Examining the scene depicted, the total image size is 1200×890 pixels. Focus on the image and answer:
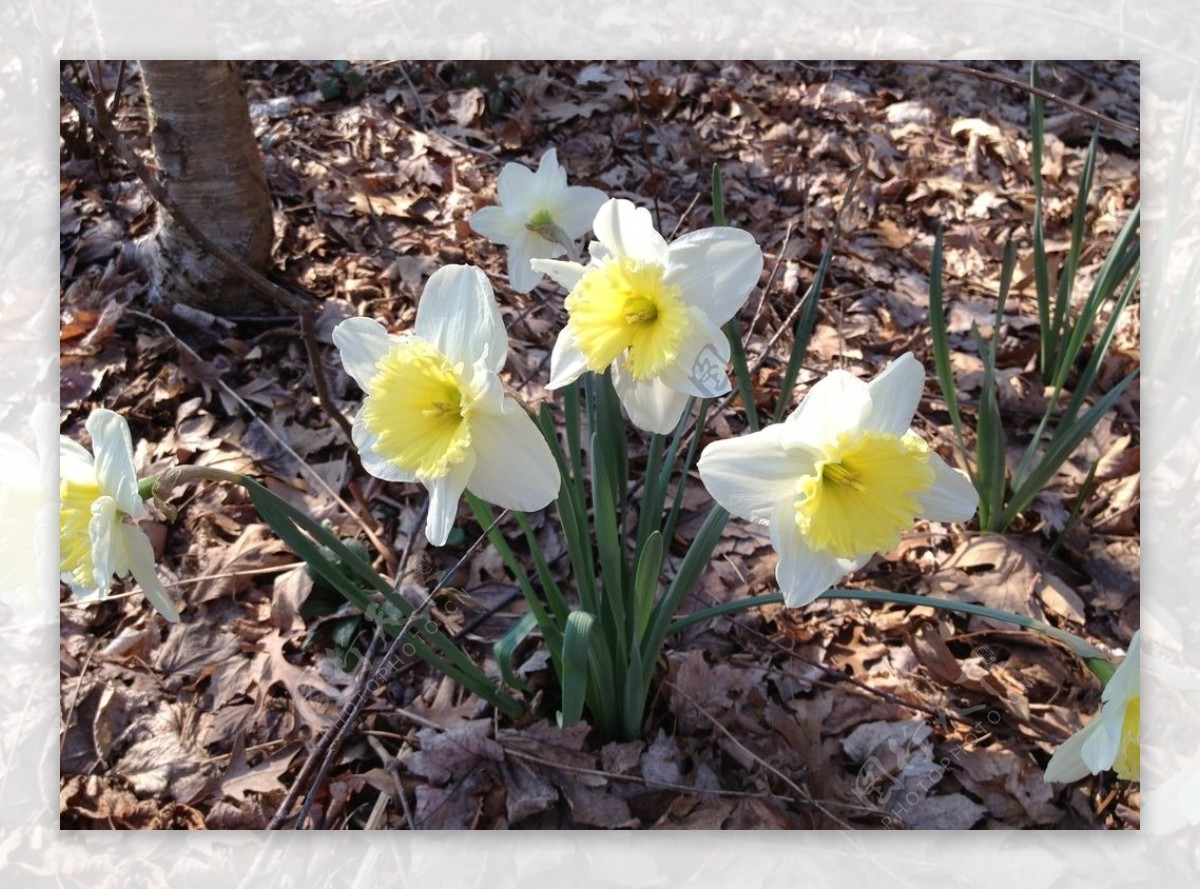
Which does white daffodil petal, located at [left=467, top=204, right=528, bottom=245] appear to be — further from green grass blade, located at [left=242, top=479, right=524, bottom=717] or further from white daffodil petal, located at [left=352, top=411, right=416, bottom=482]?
green grass blade, located at [left=242, top=479, right=524, bottom=717]

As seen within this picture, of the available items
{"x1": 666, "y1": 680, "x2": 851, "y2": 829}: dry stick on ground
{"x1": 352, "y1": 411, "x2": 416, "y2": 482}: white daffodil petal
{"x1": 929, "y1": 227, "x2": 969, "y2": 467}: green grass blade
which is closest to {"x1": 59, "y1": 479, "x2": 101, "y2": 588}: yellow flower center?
{"x1": 352, "y1": 411, "x2": 416, "y2": 482}: white daffodil petal

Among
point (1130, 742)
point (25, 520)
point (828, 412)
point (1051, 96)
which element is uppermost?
point (1051, 96)

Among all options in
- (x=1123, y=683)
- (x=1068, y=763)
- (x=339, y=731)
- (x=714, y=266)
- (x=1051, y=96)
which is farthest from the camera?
(x=1051, y=96)

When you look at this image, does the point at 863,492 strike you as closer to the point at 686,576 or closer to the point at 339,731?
the point at 686,576

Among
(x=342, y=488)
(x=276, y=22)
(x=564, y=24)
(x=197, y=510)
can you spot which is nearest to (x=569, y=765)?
(x=342, y=488)

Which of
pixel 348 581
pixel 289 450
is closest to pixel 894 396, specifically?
pixel 348 581

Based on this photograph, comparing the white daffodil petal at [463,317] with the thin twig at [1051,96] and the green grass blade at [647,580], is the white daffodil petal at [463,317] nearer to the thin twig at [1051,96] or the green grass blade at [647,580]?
the green grass blade at [647,580]
